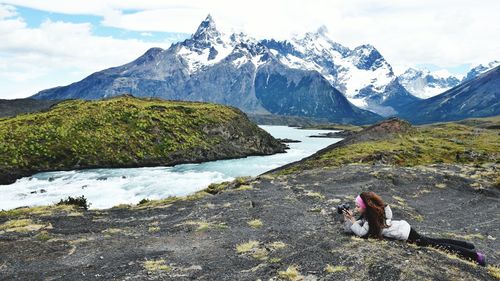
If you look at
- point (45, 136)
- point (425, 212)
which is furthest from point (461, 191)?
point (45, 136)

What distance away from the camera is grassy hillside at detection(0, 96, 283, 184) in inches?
4473

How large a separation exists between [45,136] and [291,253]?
11579 cm

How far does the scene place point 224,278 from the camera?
1927cm

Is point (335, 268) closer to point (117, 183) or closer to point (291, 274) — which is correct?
point (291, 274)

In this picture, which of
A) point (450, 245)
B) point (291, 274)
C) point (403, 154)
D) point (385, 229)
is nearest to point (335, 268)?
point (291, 274)

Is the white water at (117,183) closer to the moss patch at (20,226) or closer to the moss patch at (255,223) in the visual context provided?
the moss patch at (20,226)

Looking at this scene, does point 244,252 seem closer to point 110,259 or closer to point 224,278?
point 224,278

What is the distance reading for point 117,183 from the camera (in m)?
91.5

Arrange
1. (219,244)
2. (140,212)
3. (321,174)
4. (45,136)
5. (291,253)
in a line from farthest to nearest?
(45,136) → (321,174) → (140,212) → (219,244) → (291,253)

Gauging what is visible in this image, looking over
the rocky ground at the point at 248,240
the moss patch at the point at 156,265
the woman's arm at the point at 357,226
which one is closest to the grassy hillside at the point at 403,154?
the rocky ground at the point at 248,240

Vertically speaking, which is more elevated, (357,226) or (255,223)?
(357,226)

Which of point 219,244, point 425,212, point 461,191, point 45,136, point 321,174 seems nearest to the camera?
point 219,244

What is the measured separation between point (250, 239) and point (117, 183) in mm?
72116

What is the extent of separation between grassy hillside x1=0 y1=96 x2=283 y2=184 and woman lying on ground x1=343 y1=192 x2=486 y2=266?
99.8 meters
